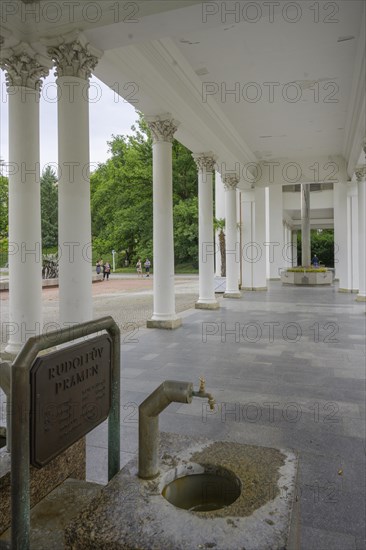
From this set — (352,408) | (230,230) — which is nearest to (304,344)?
(352,408)

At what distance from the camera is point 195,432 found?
163 inches

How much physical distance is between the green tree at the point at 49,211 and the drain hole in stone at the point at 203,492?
4338cm

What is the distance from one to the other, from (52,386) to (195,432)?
286 centimetres

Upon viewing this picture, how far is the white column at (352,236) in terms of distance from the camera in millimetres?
19891

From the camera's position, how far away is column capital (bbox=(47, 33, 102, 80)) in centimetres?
607

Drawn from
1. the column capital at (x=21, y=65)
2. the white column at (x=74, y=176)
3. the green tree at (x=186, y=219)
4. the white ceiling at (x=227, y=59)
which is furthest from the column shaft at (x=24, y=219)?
the green tree at (x=186, y=219)

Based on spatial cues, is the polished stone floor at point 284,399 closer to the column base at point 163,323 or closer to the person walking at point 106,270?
the column base at point 163,323

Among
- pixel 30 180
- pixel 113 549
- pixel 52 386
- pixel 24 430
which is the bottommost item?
pixel 113 549

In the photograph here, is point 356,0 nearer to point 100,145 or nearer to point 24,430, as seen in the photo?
point 24,430

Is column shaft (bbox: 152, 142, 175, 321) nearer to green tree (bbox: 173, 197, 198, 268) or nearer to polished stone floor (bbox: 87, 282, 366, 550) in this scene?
polished stone floor (bbox: 87, 282, 366, 550)

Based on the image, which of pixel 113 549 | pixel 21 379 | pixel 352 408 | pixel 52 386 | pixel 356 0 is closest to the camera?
pixel 113 549

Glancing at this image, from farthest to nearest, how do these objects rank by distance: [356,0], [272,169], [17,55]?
1. [272,169]
2. [356,0]
3. [17,55]

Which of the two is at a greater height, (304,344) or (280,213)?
(280,213)

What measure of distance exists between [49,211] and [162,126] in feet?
128
